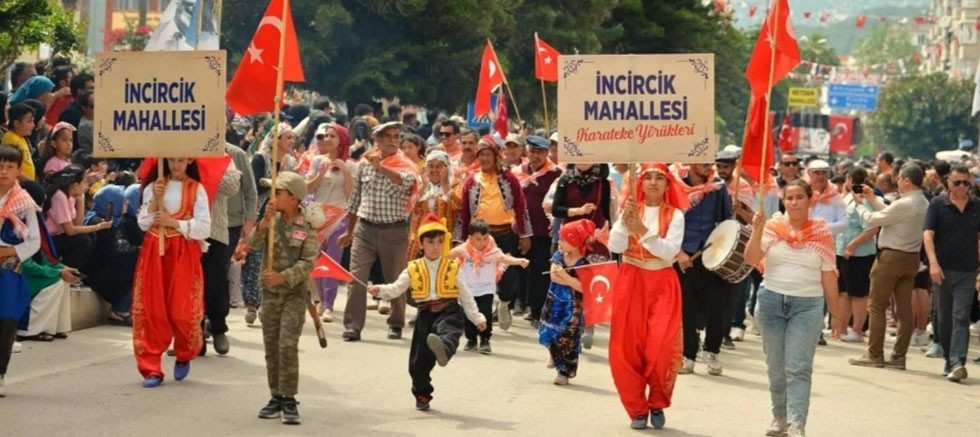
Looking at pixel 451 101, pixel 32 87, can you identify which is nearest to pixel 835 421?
pixel 32 87

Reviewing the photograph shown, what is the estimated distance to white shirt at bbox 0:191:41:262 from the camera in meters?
12.2

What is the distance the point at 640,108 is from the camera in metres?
12.2

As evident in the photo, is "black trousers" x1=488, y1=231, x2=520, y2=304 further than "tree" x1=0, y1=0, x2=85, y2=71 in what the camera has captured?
Yes

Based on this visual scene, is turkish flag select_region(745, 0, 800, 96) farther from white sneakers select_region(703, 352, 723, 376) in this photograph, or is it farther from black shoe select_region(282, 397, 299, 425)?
black shoe select_region(282, 397, 299, 425)

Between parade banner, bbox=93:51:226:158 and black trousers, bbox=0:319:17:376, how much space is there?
1.28 m

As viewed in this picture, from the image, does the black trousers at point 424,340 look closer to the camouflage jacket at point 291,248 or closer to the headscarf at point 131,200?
the camouflage jacket at point 291,248

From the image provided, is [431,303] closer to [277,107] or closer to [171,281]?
[277,107]

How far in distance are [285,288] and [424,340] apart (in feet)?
3.84

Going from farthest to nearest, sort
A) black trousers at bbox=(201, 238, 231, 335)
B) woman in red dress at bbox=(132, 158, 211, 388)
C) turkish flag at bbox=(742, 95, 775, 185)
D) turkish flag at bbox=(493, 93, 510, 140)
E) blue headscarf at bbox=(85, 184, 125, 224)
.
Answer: turkish flag at bbox=(493, 93, 510, 140) → blue headscarf at bbox=(85, 184, 125, 224) → black trousers at bbox=(201, 238, 231, 335) → turkish flag at bbox=(742, 95, 775, 185) → woman in red dress at bbox=(132, 158, 211, 388)

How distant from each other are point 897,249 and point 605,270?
16.5ft

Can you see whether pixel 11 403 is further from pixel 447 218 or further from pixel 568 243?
pixel 447 218

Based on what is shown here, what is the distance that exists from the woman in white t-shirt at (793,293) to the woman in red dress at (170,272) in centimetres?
374

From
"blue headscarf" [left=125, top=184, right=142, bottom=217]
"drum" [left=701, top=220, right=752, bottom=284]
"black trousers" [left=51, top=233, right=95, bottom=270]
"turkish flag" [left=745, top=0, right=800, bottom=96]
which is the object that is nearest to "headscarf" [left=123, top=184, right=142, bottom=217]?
"blue headscarf" [left=125, top=184, right=142, bottom=217]

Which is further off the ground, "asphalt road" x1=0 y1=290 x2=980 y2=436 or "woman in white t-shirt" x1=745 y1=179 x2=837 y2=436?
"woman in white t-shirt" x1=745 y1=179 x2=837 y2=436
